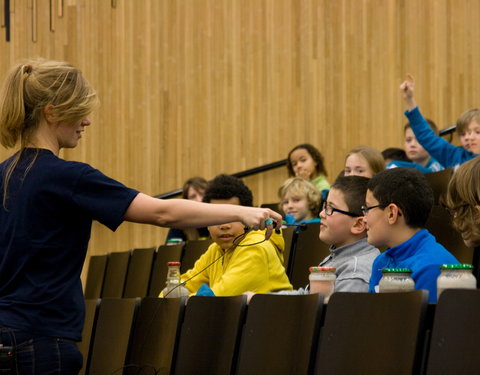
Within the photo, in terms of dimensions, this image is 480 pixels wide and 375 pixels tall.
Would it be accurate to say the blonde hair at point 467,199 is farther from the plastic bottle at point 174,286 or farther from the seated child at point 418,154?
the seated child at point 418,154

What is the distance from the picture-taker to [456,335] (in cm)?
123

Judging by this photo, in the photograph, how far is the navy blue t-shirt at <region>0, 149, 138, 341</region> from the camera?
49.3 inches

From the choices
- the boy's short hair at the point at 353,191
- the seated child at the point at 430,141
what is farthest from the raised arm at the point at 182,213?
the seated child at the point at 430,141

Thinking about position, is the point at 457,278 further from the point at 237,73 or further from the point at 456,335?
the point at 237,73

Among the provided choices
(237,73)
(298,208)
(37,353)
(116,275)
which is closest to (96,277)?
(116,275)

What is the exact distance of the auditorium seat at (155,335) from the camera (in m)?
1.99

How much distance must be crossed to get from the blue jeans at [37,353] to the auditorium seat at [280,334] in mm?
463

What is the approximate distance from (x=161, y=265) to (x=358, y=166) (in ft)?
2.50

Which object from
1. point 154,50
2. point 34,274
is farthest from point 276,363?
point 154,50

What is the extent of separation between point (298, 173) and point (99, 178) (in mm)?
2395

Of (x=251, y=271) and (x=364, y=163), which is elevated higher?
(x=364, y=163)

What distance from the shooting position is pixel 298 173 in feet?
11.9

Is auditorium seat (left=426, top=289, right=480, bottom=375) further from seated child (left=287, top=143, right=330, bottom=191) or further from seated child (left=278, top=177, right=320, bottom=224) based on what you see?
seated child (left=287, top=143, right=330, bottom=191)

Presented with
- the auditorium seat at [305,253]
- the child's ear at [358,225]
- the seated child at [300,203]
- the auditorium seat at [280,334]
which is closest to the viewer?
the auditorium seat at [280,334]
